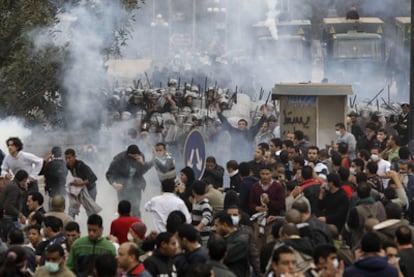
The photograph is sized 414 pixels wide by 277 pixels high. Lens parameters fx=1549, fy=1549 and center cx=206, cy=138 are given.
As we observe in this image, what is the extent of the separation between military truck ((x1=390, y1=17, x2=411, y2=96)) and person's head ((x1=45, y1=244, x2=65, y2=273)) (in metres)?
34.2

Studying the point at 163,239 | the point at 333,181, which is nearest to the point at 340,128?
the point at 333,181

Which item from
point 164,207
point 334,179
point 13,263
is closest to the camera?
point 13,263

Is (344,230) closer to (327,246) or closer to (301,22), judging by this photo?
(327,246)

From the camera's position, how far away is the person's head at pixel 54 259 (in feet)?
34.1

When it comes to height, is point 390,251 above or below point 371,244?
below

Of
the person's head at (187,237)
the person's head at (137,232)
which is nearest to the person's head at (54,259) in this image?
the person's head at (187,237)

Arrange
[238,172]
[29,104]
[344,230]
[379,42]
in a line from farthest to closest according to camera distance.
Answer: [379,42], [29,104], [238,172], [344,230]

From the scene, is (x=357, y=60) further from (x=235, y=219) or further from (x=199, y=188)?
(x=235, y=219)

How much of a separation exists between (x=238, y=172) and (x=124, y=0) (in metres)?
9.19

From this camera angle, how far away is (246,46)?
5625 centimetres

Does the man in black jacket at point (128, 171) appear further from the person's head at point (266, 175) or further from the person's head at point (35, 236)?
the person's head at point (35, 236)

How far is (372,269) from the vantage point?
10.3 metres

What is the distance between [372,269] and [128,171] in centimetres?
701

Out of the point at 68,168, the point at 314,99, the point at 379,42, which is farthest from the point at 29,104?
the point at 379,42
